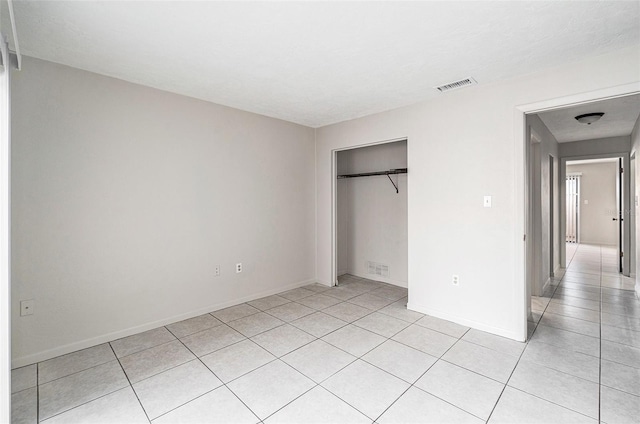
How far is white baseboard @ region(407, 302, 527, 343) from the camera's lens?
2.87 meters

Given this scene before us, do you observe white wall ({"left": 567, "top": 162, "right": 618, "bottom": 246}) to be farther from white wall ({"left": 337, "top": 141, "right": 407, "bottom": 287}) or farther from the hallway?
white wall ({"left": 337, "top": 141, "right": 407, "bottom": 287})

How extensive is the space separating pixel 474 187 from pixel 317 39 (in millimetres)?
2129

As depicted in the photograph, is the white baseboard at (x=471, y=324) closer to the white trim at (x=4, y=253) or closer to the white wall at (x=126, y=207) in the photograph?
the white wall at (x=126, y=207)

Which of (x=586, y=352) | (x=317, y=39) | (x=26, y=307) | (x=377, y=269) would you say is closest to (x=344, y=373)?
(x=586, y=352)

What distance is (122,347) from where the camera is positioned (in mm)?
2756

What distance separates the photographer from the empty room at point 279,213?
1.95 meters

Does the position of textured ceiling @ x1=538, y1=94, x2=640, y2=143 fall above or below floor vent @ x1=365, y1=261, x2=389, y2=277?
above

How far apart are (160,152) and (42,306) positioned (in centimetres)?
169

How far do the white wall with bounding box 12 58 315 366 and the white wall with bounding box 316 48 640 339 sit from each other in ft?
6.55

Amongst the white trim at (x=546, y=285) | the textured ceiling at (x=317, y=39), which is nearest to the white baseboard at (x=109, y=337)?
the textured ceiling at (x=317, y=39)

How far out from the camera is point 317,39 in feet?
7.23

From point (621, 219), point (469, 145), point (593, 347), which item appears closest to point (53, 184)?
point (469, 145)

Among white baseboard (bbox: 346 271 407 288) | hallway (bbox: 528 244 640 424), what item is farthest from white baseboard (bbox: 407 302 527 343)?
white baseboard (bbox: 346 271 407 288)

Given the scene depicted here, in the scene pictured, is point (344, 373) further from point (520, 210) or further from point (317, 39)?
point (317, 39)
